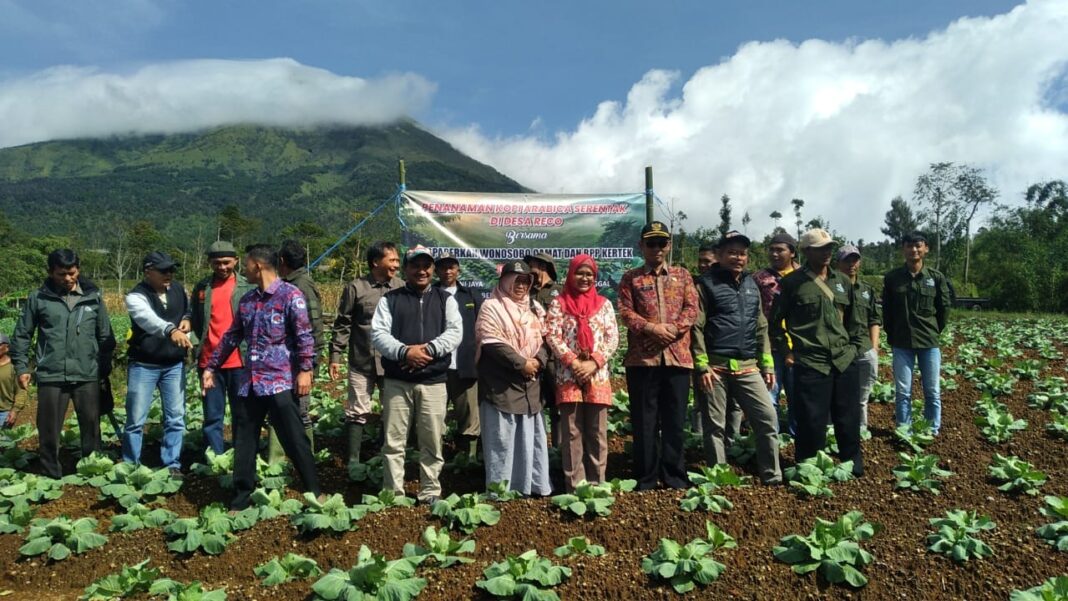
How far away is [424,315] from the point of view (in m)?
4.56

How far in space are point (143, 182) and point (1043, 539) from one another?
230m

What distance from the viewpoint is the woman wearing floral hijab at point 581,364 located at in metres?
4.49

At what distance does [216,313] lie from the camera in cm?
524

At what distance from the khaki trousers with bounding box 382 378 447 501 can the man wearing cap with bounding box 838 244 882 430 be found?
3303 mm

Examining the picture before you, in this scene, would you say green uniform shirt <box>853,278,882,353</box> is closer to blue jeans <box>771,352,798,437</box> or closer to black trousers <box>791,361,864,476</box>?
black trousers <box>791,361,864,476</box>

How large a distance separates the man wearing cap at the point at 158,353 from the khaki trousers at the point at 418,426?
1.79 meters

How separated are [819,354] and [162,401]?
489cm

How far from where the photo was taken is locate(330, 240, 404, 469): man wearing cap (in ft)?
17.2

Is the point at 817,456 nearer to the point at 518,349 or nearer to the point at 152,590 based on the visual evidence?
the point at 518,349

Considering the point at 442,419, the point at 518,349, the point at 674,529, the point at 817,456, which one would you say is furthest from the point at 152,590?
the point at 817,456

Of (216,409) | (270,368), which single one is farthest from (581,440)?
(216,409)

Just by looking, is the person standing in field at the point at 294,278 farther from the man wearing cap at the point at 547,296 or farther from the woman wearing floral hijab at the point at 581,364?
the woman wearing floral hijab at the point at 581,364

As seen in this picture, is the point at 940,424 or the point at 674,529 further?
the point at 940,424

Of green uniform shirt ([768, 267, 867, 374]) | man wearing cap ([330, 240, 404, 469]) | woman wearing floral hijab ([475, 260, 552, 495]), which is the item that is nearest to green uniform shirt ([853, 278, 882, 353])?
green uniform shirt ([768, 267, 867, 374])
